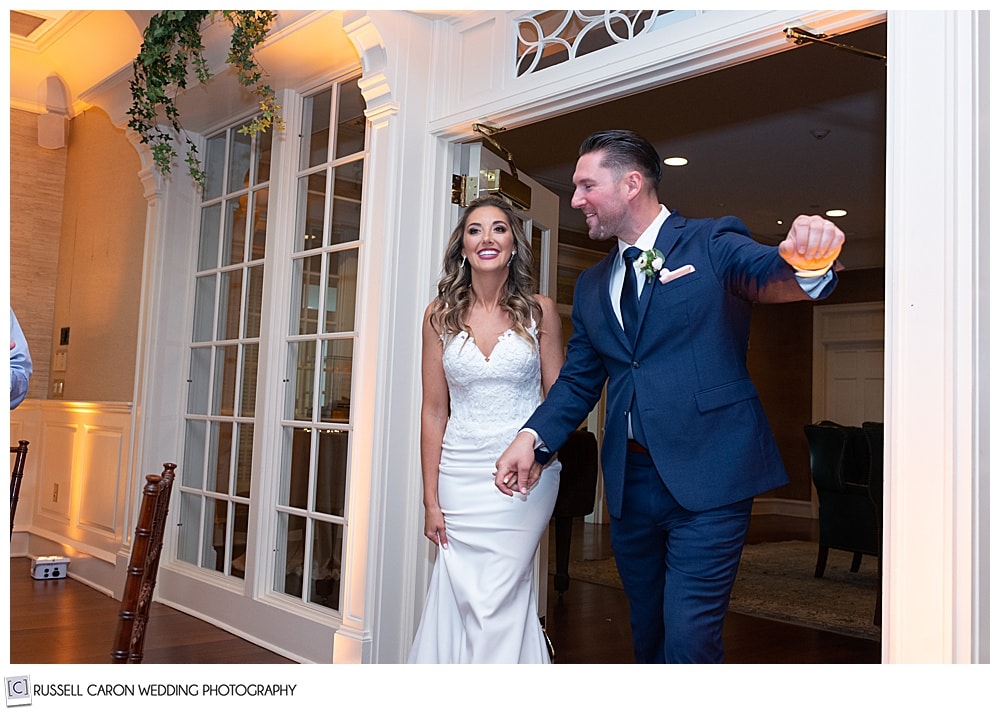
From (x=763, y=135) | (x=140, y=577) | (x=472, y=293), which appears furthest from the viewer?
(x=763, y=135)

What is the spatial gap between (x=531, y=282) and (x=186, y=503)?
285cm

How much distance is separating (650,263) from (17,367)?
1.49 m

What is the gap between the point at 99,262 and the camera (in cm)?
589

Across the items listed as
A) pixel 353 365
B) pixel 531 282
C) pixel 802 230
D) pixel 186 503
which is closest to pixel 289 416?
pixel 353 365

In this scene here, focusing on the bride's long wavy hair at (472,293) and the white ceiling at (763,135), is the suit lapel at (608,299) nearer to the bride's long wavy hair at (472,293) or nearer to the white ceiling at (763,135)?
the bride's long wavy hair at (472,293)

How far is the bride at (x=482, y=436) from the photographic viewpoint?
2.72 metres

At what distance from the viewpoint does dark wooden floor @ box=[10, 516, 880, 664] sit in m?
3.85

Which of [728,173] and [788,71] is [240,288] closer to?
[788,71]

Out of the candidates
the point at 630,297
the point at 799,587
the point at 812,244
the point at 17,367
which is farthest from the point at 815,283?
the point at 799,587

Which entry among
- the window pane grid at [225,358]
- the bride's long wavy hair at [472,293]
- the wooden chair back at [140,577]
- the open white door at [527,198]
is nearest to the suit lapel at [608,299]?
the bride's long wavy hair at [472,293]

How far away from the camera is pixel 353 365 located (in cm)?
370

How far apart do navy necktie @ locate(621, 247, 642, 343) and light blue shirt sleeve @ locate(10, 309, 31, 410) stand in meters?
1.41

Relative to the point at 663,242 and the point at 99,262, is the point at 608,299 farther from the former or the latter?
the point at 99,262
